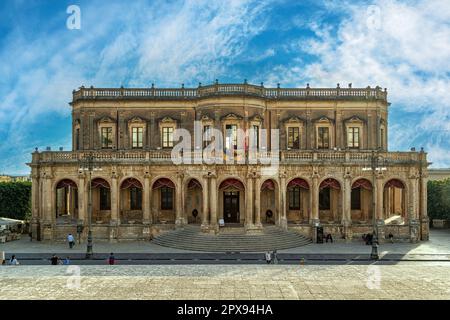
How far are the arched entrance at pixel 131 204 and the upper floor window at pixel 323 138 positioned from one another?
20328 mm

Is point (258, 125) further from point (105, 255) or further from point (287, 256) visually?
point (105, 255)

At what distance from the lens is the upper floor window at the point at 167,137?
43938 mm

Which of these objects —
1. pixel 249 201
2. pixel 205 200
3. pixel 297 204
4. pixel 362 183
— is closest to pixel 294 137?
pixel 297 204

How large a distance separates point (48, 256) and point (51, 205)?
9.46m

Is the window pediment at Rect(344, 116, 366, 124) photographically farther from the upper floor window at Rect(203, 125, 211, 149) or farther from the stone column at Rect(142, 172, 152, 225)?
the stone column at Rect(142, 172, 152, 225)

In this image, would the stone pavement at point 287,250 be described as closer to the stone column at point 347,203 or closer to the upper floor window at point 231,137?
the stone column at point 347,203

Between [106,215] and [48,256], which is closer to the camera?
[48,256]

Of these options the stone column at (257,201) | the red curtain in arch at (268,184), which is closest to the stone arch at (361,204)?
the red curtain in arch at (268,184)

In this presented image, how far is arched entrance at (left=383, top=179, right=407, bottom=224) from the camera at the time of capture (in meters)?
40.9

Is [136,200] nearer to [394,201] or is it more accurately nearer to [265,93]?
[265,93]

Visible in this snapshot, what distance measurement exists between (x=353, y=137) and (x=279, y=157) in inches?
414

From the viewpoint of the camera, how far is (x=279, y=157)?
39.1m
